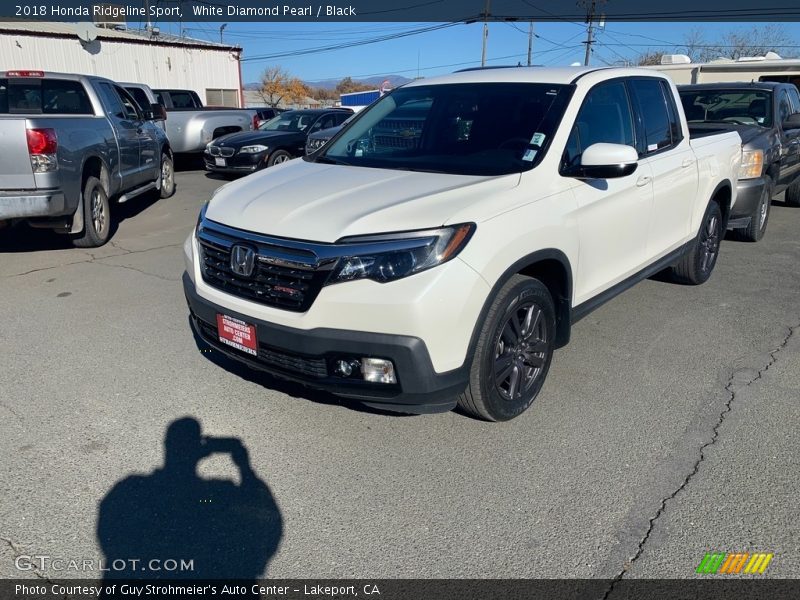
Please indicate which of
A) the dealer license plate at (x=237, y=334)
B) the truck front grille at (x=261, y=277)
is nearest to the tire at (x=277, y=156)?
the truck front grille at (x=261, y=277)

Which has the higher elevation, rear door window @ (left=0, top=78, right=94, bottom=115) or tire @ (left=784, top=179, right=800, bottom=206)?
rear door window @ (left=0, top=78, right=94, bottom=115)

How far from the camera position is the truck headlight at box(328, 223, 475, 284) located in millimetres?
2832

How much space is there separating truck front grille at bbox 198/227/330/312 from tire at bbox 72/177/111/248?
4.60m

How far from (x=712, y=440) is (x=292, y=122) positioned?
40.1ft

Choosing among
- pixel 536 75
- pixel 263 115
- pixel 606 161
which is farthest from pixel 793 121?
pixel 263 115

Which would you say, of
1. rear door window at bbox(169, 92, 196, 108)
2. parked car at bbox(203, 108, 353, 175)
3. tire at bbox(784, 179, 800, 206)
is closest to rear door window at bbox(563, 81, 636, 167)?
tire at bbox(784, 179, 800, 206)

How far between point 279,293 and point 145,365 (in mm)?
1752

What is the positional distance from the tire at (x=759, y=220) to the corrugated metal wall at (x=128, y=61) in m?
25.7

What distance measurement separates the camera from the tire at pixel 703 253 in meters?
5.70

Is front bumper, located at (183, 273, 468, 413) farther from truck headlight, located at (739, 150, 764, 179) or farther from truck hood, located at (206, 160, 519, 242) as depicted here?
truck headlight, located at (739, 150, 764, 179)

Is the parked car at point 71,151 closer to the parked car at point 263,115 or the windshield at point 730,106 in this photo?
the parked car at point 263,115

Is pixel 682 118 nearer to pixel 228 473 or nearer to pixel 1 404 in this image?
pixel 228 473

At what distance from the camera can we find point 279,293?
10.0ft

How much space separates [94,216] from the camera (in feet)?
24.8
